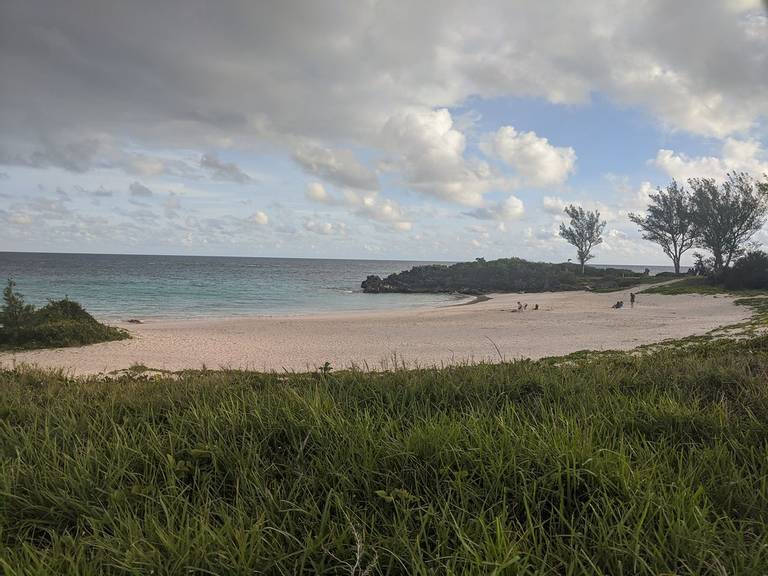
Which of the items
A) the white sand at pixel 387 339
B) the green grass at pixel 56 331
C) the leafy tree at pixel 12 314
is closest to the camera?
the white sand at pixel 387 339

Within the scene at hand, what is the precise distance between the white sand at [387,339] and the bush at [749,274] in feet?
18.1

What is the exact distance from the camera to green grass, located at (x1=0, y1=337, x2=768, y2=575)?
1.91 meters

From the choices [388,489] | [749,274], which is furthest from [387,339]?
[749,274]

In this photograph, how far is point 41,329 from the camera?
15250 millimetres

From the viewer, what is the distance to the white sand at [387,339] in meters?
12.8

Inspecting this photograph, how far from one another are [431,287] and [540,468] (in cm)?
5287

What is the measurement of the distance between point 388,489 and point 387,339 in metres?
15.2

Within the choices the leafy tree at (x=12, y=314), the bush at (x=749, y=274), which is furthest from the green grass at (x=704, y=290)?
the leafy tree at (x=12, y=314)

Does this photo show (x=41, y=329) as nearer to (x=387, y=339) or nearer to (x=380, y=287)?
(x=387, y=339)

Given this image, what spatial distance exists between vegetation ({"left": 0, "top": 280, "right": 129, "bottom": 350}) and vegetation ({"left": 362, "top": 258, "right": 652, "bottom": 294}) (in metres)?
36.9

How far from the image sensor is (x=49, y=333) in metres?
15.2

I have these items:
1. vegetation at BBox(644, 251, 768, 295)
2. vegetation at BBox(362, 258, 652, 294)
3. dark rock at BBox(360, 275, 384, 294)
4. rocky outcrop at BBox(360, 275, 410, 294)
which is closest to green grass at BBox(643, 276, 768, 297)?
vegetation at BBox(644, 251, 768, 295)

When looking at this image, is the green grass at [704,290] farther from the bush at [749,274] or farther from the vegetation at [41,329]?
the vegetation at [41,329]

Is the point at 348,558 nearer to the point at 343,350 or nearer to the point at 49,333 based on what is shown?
the point at 343,350
